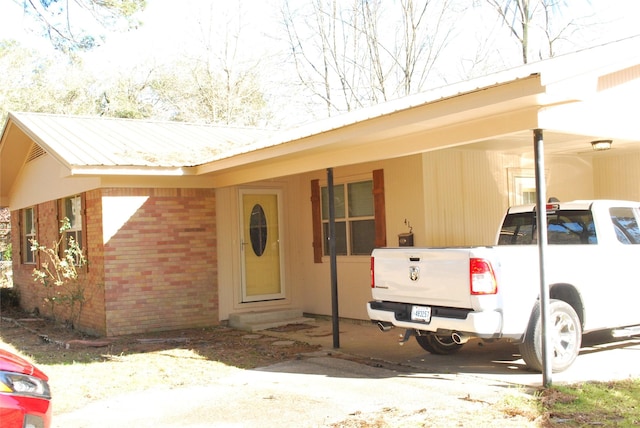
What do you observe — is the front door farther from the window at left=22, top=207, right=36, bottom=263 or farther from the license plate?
the window at left=22, top=207, right=36, bottom=263

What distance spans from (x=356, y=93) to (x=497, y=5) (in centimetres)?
675

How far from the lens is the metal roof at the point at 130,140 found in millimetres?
10941

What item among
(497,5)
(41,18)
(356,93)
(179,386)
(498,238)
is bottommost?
(179,386)

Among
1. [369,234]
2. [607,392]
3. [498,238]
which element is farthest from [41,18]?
[607,392]

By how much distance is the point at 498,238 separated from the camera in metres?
8.72

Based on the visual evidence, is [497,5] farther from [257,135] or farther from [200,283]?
[200,283]

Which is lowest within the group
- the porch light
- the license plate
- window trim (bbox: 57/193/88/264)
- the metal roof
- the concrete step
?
the concrete step

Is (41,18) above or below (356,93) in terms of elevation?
below

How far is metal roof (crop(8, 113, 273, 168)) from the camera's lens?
1094 cm

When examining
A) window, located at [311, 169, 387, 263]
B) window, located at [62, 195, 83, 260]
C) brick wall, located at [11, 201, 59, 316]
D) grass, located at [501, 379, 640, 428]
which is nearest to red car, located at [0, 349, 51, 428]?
grass, located at [501, 379, 640, 428]

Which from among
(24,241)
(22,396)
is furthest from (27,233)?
(22,396)

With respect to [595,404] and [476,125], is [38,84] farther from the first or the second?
[595,404]

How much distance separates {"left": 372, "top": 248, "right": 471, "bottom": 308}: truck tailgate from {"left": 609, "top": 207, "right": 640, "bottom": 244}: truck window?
95.1 inches

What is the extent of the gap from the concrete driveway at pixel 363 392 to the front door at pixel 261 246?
3.97m
